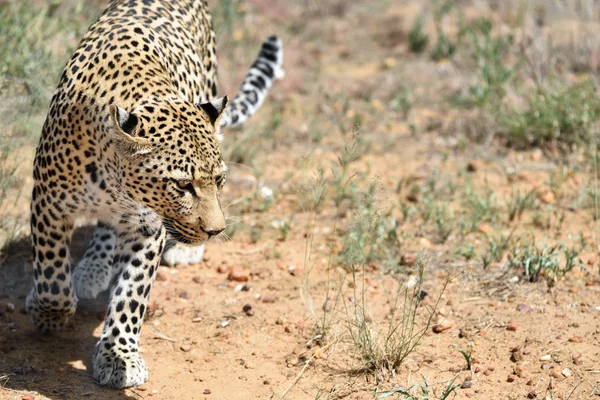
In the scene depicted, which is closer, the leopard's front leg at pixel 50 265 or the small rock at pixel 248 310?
the leopard's front leg at pixel 50 265

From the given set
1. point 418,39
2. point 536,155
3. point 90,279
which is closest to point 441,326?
point 90,279

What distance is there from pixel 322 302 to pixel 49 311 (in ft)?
6.00

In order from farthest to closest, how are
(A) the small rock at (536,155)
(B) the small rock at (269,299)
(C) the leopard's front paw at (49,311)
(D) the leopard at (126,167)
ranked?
(A) the small rock at (536,155) < (B) the small rock at (269,299) < (C) the leopard's front paw at (49,311) < (D) the leopard at (126,167)

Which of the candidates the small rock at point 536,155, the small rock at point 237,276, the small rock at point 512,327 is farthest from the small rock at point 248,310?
the small rock at point 536,155

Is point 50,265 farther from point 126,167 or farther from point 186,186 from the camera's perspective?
point 186,186

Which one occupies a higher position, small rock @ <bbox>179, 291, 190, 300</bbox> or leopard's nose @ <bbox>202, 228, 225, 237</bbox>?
leopard's nose @ <bbox>202, 228, 225, 237</bbox>

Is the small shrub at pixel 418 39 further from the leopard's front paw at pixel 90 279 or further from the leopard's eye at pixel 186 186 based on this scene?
the leopard's eye at pixel 186 186

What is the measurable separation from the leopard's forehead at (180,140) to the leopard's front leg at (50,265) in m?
0.94

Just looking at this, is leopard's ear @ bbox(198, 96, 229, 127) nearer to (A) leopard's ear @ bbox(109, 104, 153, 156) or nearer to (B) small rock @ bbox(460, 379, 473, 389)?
(A) leopard's ear @ bbox(109, 104, 153, 156)

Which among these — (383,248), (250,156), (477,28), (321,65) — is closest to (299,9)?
(321,65)

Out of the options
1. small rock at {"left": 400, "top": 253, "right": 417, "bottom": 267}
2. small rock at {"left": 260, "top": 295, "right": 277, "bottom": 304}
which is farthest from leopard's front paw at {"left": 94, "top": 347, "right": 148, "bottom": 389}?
small rock at {"left": 400, "top": 253, "right": 417, "bottom": 267}

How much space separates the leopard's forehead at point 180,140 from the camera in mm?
4816

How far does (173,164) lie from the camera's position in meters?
4.81

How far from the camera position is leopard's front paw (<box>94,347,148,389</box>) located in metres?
5.36
